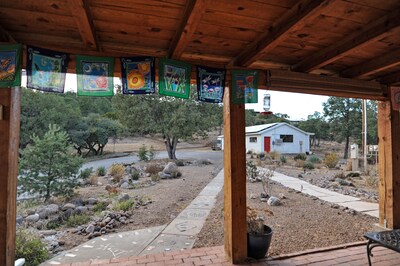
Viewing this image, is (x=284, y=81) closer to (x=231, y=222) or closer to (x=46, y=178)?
(x=231, y=222)

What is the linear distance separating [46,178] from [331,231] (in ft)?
20.9

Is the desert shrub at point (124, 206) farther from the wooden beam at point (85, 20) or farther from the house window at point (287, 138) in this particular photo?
the house window at point (287, 138)

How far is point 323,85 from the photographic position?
3.25m

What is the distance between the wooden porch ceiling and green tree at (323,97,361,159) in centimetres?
2013

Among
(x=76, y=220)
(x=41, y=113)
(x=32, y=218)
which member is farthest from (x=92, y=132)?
(x=76, y=220)

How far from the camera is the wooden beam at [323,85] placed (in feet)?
9.95

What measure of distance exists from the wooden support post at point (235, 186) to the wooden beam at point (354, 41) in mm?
1014

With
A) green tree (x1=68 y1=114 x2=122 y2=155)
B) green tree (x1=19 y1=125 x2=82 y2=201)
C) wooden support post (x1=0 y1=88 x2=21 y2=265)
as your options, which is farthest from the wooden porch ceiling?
green tree (x1=68 y1=114 x2=122 y2=155)

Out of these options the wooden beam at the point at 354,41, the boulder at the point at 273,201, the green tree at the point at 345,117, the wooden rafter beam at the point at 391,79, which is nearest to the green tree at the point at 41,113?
the boulder at the point at 273,201

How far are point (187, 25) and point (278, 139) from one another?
21.1 m

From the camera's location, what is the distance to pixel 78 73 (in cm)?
242

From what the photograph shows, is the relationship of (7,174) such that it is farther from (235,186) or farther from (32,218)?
(32,218)

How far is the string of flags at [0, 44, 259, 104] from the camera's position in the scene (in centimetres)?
218

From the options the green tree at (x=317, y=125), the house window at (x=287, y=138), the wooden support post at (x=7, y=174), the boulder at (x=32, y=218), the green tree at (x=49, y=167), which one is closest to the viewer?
the wooden support post at (x=7, y=174)
